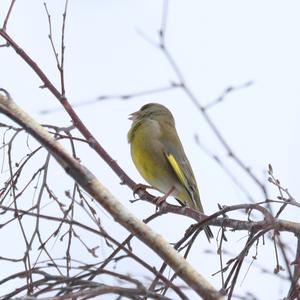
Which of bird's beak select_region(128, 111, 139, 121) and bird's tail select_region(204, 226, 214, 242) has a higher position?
bird's beak select_region(128, 111, 139, 121)

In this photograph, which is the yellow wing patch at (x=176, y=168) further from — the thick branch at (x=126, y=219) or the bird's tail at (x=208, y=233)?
the thick branch at (x=126, y=219)

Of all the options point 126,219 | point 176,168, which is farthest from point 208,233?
point 126,219

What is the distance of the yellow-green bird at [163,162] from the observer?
5980 millimetres

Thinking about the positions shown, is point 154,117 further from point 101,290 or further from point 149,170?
point 101,290

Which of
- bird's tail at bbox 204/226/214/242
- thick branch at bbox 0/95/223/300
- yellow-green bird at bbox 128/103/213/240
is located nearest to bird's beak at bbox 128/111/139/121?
yellow-green bird at bbox 128/103/213/240

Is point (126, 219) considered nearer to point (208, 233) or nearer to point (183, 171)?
point (208, 233)

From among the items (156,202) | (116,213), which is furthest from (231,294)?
(156,202)

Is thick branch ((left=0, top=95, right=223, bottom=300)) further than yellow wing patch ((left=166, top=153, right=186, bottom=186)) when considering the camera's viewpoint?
No

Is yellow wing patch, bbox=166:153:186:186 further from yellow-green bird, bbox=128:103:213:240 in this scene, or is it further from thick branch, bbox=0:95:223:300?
thick branch, bbox=0:95:223:300

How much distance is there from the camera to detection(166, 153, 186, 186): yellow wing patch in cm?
598

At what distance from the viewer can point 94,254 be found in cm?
346

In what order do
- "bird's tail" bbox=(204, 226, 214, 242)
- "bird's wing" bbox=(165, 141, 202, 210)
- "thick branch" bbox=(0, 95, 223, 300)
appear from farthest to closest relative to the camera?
"bird's wing" bbox=(165, 141, 202, 210), "bird's tail" bbox=(204, 226, 214, 242), "thick branch" bbox=(0, 95, 223, 300)

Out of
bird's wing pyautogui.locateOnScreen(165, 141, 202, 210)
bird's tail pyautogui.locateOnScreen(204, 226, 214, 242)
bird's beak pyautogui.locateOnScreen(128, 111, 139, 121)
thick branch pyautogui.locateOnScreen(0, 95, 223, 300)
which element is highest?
bird's beak pyautogui.locateOnScreen(128, 111, 139, 121)

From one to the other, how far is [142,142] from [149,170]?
0.94ft
